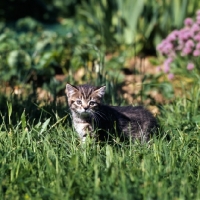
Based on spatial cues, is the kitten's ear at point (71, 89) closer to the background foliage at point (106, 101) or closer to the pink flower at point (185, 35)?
the background foliage at point (106, 101)

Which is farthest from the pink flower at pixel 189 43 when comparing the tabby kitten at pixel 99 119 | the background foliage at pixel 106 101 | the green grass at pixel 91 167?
the green grass at pixel 91 167

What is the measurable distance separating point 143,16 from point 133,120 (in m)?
4.26

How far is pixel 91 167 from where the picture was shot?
15.1 feet

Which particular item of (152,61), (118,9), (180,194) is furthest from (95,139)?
(118,9)

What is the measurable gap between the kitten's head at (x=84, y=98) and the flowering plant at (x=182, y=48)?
2460mm

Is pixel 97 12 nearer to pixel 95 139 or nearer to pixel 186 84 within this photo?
pixel 186 84

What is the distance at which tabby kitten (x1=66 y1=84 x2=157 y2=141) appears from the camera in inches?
223

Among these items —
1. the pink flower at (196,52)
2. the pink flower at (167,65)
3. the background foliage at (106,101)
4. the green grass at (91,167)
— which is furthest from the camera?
the pink flower at (167,65)

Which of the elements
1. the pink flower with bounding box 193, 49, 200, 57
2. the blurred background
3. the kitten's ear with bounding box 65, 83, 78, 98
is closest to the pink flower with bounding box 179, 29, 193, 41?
the pink flower with bounding box 193, 49, 200, 57

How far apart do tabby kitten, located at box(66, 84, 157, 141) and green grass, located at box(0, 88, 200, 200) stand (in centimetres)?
17

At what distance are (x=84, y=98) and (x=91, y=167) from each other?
3.79 feet

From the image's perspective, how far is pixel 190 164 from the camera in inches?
193

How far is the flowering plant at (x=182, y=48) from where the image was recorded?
315 inches

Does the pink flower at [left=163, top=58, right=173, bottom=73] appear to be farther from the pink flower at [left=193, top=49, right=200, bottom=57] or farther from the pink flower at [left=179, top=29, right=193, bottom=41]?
the pink flower at [left=193, top=49, right=200, bottom=57]
